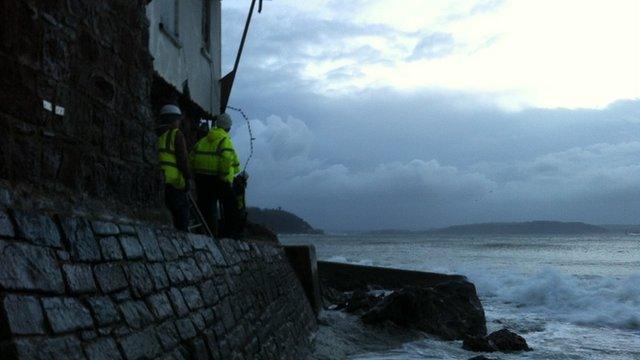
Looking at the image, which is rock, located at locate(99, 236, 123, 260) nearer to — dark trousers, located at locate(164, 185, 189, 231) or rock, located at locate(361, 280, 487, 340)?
dark trousers, located at locate(164, 185, 189, 231)

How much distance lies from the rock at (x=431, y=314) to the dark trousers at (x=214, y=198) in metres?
5.00

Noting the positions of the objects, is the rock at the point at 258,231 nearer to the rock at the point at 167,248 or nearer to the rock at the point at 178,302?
the rock at the point at 167,248

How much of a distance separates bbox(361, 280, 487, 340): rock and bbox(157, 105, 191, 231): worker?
20.8 feet

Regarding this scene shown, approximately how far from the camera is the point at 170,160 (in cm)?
750

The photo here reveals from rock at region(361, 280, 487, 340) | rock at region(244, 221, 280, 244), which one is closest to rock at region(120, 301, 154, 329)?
rock at region(361, 280, 487, 340)

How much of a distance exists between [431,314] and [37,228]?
420 inches

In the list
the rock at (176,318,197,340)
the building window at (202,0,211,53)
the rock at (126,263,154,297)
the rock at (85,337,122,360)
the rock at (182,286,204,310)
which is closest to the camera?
the rock at (85,337,122,360)

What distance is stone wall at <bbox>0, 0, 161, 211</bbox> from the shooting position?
13.1 feet

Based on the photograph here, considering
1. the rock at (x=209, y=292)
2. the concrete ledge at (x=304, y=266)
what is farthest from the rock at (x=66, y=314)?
the concrete ledge at (x=304, y=266)

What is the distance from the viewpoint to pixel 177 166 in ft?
24.6

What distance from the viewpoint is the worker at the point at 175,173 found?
24.2ft

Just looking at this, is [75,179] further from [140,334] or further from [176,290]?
[140,334]

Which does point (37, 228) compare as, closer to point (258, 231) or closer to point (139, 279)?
point (139, 279)

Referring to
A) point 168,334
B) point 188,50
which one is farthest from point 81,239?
point 188,50
